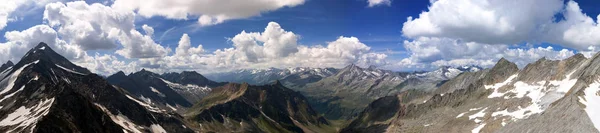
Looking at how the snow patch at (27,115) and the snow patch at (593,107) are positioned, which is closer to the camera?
the snow patch at (27,115)

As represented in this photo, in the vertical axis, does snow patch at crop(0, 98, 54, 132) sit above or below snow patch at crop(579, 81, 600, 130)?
above

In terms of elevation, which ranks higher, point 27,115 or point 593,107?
point 27,115

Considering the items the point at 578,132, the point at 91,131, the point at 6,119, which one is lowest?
the point at 578,132

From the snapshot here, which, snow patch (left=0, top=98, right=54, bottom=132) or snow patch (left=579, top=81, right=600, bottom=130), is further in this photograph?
snow patch (left=579, top=81, right=600, bottom=130)

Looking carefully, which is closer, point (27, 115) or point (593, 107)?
point (593, 107)

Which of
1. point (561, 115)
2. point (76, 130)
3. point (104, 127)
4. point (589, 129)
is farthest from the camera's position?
point (561, 115)

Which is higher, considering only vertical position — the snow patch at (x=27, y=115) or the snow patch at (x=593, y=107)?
the snow patch at (x=27, y=115)

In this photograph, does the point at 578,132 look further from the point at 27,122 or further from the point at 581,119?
the point at 27,122

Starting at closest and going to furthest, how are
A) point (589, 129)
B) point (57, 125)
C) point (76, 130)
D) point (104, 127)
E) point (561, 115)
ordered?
point (57, 125) < point (76, 130) < point (589, 129) < point (104, 127) < point (561, 115)

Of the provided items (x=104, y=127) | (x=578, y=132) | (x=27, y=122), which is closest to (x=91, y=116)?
(x=104, y=127)

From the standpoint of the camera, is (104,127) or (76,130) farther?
(104,127)

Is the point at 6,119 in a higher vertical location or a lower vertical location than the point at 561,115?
higher
